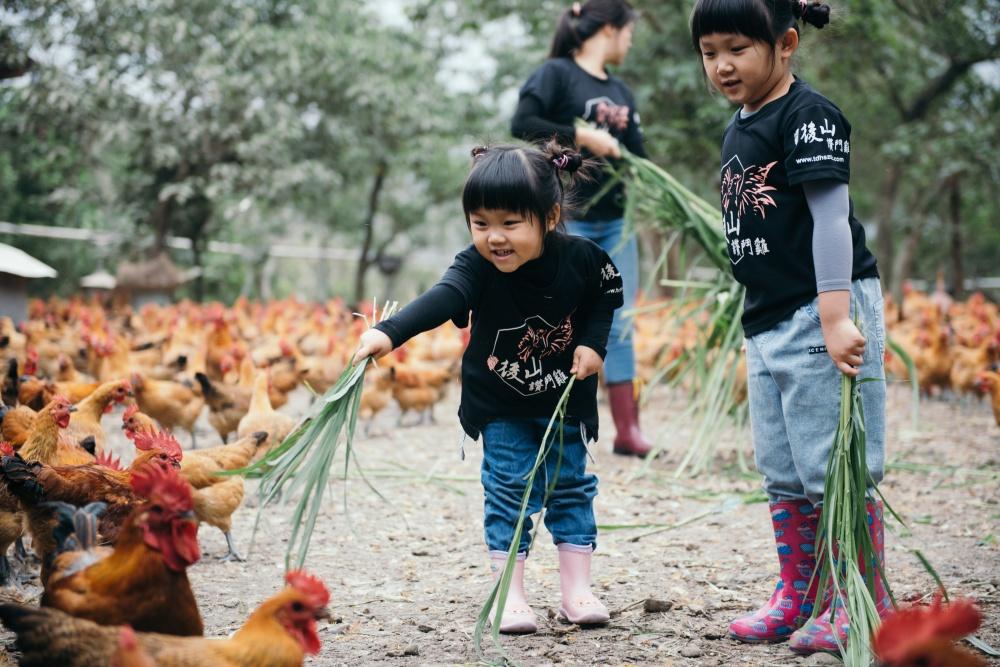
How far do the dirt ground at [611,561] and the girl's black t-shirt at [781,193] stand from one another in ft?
3.42

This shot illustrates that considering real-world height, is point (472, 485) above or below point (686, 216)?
below

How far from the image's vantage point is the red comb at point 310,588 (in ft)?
5.98

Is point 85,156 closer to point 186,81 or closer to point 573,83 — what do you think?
point 186,81

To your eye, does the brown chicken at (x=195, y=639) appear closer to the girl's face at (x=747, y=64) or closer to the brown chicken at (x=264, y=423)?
the girl's face at (x=747, y=64)

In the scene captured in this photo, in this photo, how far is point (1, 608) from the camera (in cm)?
176

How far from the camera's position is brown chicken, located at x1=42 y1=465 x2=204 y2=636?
189 centimetres

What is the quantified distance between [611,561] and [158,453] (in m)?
1.78

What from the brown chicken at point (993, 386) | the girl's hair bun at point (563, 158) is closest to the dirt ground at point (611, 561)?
the brown chicken at point (993, 386)

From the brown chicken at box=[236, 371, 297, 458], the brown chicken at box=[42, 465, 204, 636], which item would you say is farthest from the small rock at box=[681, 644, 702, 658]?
the brown chicken at box=[236, 371, 297, 458]

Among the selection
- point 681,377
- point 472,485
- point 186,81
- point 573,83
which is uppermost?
point 186,81

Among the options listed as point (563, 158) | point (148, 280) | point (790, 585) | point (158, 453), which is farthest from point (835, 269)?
point (148, 280)

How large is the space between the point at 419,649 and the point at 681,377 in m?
2.58

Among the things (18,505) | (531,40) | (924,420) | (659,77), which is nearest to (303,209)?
(531,40)

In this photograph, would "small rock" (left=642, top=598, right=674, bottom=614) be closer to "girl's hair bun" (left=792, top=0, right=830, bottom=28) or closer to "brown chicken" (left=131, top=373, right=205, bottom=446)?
"girl's hair bun" (left=792, top=0, right=830, bottom=28)
